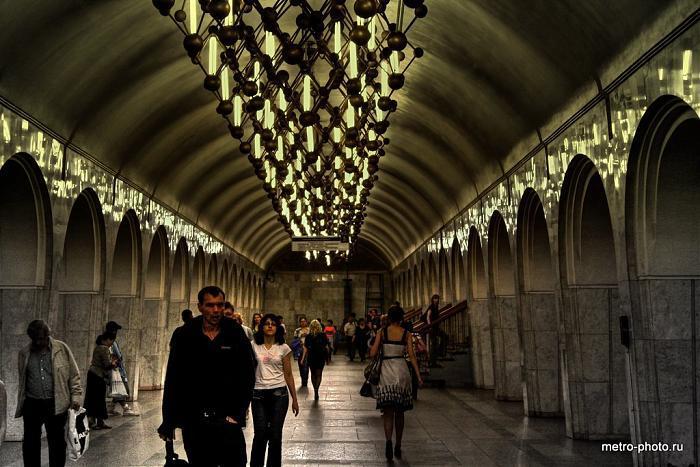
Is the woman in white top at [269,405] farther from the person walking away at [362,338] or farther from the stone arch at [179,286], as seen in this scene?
the person walking away at [362,338]

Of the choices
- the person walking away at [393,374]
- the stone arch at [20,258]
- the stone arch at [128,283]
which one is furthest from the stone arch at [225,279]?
the person walking away at [393,374]

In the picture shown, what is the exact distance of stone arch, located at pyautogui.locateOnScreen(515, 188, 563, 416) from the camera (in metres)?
12.0

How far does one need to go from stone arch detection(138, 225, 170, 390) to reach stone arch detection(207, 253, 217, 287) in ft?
19.5

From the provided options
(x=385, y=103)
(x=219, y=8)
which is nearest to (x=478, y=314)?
(x=385, y=103)

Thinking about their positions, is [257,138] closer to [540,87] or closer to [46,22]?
[46,22]

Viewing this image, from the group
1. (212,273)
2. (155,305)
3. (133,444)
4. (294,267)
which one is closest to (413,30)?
(133,444)

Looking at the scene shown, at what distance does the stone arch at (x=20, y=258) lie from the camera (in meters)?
9.67

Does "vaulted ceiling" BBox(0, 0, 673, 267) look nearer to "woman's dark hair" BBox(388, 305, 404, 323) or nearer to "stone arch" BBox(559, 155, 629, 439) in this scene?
"stone arch" BBox(559, 155, 629, 439)

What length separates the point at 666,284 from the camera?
7.52 meters

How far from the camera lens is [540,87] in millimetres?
10297

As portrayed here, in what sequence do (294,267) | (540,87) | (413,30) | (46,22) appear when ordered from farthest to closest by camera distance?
(294,267)
(413,30)
(540,87)
(46,22)

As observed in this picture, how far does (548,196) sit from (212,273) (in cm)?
1615

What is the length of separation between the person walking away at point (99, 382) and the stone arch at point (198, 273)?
1076cm

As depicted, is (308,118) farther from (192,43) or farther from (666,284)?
(666,284)
